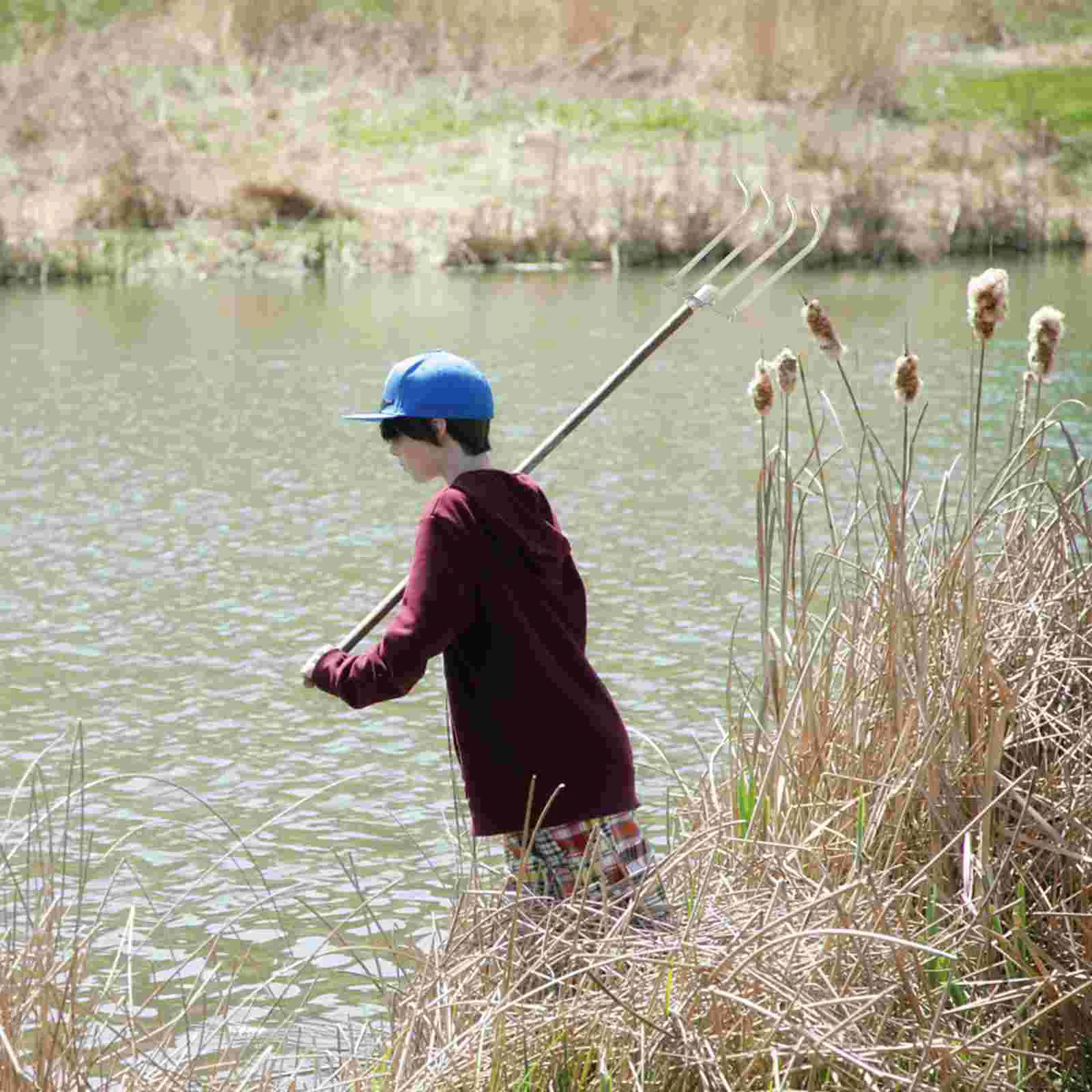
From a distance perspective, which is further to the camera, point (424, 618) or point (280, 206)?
point (280, 206)

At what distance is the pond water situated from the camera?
494 cm

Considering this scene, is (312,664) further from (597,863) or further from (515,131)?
(515,131)

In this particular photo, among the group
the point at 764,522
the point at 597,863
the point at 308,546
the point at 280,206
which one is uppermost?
the point at 280,206

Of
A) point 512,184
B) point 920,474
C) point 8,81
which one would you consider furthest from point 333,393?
point 8,81

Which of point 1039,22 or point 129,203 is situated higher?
point 1039,22

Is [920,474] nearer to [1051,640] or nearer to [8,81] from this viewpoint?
[1051,640]

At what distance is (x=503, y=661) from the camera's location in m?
2.98

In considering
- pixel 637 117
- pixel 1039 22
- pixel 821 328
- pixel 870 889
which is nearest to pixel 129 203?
pixel 637 117

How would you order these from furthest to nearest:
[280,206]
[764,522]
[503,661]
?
[280,206] < [764,522] < [503,661]

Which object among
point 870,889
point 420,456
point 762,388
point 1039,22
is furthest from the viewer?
point 1039,22

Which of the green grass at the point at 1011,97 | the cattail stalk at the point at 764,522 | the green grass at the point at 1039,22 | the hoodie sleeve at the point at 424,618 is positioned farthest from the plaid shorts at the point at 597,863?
the green grass at the point at 1039,22

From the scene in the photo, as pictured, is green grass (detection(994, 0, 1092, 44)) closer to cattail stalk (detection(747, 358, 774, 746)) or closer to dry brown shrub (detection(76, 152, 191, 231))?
dry brown shrub (detection(76, 152, 191, 231))

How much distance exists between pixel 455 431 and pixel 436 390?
69 mm

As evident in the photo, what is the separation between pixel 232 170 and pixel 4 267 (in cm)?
419
